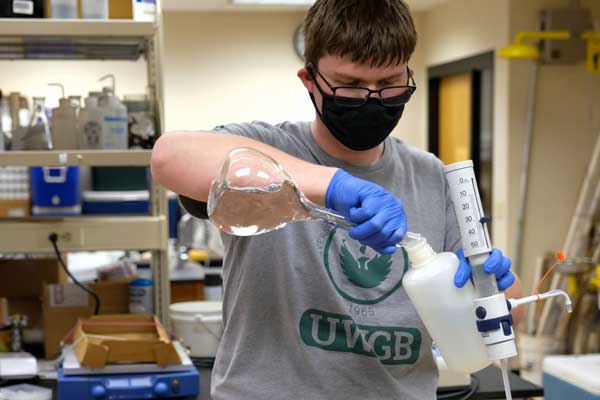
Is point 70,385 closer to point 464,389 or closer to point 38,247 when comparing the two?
point 38,247

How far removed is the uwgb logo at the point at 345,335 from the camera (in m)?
1.33

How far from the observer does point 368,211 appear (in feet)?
3.29

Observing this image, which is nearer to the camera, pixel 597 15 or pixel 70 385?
pixel 70 385

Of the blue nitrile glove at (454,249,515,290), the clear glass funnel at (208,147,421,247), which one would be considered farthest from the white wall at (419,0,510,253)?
the clear glass funnel at (208,147,421,247)

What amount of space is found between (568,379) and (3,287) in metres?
1.82

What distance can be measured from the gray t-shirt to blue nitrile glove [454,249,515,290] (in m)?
0.28

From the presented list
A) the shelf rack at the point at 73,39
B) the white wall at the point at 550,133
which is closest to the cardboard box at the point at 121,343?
the shelf rack at the point at 73,39

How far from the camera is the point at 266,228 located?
1.07 metres

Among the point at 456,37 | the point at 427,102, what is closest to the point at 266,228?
the point at 456,37

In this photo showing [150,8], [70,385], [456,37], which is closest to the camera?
[70,385]

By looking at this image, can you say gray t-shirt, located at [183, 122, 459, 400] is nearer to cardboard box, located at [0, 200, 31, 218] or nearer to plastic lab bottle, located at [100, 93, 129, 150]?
plastic lab bottle, located at [100, 93, 129, 150]

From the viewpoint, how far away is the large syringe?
1052 millimetres

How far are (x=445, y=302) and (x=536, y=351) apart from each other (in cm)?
426

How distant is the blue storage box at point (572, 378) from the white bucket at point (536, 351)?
2.69 meters
